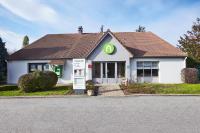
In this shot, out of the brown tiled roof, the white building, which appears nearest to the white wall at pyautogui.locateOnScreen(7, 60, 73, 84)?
the white building

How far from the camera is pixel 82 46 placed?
40.0 m

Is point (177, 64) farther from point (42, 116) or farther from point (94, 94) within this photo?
point (42, 116)

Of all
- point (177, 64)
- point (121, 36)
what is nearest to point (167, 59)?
point (177, 64)

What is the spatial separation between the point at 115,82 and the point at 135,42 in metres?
6.36

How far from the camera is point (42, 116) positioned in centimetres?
1435

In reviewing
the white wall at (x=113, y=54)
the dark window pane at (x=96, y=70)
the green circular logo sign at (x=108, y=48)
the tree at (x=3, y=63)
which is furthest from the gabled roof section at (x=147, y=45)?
the tree at (x=3, y=63)

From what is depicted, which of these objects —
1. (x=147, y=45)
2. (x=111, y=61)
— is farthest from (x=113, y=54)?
(x=147, y=45)

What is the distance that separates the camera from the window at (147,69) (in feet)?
122

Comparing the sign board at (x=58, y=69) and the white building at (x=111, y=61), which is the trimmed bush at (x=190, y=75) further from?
the sign board at (x=58, y=69)

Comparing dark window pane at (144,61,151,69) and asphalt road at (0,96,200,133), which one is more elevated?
dark window pane at (144,61,151,69)

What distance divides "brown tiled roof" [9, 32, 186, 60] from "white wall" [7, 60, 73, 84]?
1.84ft

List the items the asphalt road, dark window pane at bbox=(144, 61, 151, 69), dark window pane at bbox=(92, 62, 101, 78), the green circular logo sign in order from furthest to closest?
dark window pane at bbox=(144, 61, 151, 69) → dark window pane at bbox=(92, 62, 101, 78) → the green circular logo sign → the asphalt road

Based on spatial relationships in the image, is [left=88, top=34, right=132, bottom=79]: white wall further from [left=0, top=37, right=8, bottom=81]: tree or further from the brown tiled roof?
[left=0, top=37, right=8, bottom=81]: tree

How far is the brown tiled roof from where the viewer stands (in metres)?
37.7
